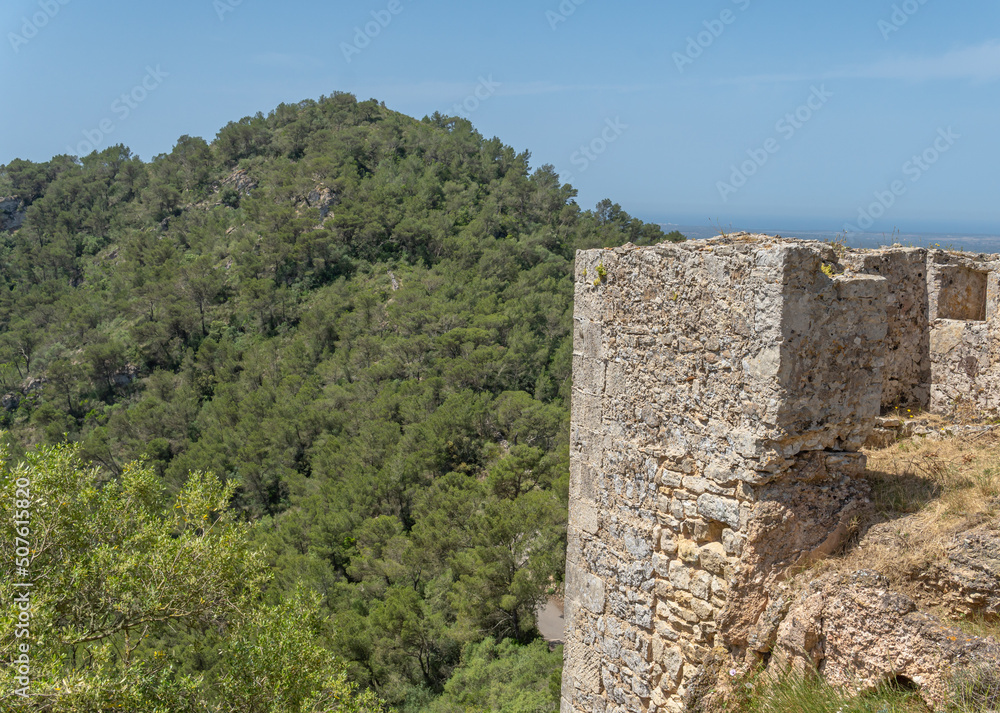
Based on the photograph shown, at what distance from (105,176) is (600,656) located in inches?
2459

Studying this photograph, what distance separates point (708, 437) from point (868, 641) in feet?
3.95

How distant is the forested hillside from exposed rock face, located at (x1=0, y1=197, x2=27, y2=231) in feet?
6.11

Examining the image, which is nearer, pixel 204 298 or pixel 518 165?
pixel 204 298

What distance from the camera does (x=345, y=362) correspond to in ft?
90.6

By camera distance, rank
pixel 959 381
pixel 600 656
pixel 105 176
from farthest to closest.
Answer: pixel 105 176 < pixel 959 381 < pixel 600 656

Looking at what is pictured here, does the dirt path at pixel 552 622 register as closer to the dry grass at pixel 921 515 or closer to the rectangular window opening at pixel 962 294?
the rectangular window opening at pixel 962 294

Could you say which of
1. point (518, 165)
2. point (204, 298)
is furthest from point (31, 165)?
point (518, 165)

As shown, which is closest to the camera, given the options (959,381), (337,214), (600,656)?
(600,656)

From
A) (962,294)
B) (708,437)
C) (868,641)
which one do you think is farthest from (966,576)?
(962,294)

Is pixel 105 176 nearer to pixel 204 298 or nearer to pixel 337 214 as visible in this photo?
pixel 204 298

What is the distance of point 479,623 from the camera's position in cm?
1429

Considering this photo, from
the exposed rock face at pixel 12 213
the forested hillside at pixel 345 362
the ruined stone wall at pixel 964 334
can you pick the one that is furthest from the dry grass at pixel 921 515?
the exposed rock face at pixel 12 213

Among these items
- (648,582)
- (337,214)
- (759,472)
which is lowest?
(648,582)

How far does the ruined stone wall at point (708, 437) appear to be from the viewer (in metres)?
3.34
